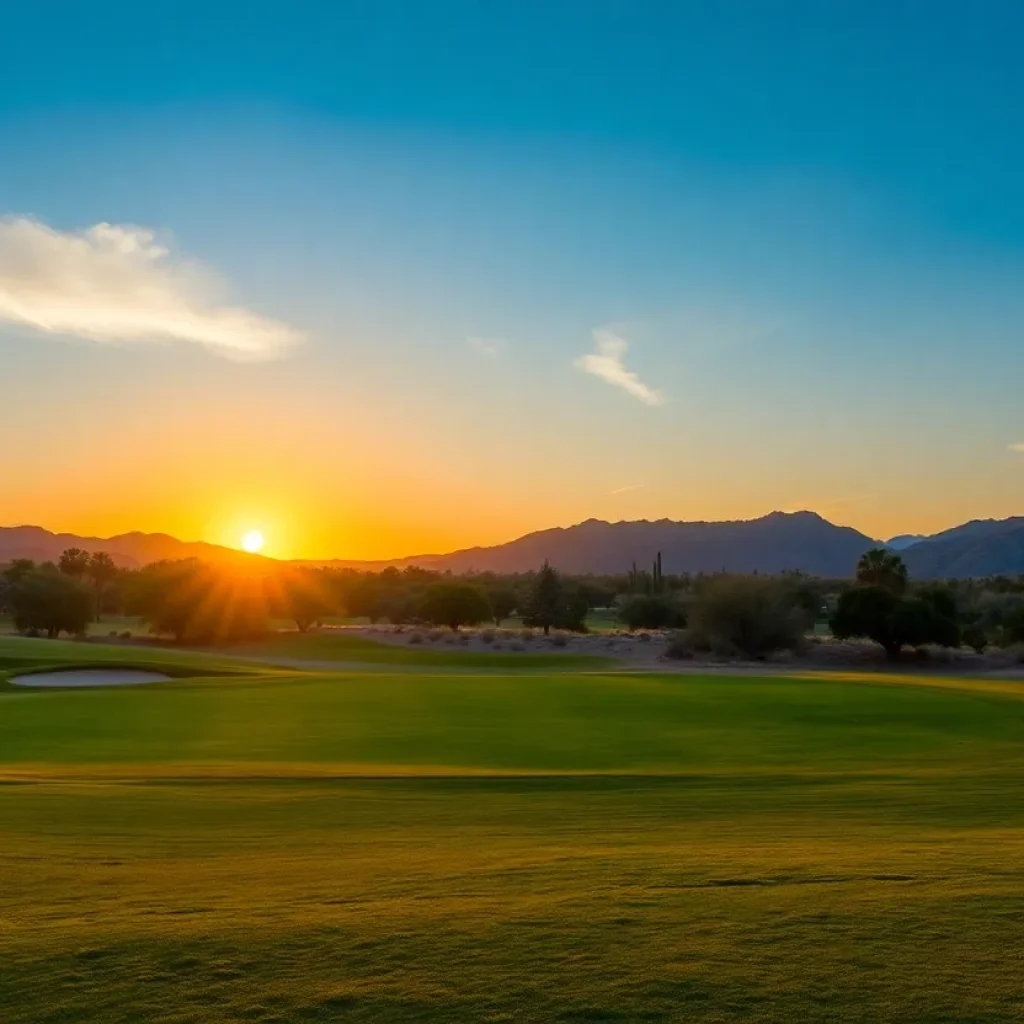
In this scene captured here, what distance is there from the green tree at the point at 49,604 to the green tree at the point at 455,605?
2681 cm

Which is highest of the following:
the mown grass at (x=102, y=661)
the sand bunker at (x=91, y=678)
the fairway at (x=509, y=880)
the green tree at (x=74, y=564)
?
the green tree at (x=74, y=564)

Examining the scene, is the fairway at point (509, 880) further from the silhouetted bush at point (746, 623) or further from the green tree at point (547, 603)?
the green tree at point (547, 603)

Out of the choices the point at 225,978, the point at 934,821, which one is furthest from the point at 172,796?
the point at 934,821

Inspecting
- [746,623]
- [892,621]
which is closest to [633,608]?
[746,623]

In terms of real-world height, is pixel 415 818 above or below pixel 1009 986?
below

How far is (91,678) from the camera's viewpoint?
45188mm

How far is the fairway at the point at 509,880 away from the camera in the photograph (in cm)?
578

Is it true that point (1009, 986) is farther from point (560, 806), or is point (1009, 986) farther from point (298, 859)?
point (560, 806)

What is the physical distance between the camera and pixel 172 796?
14672 millimetres

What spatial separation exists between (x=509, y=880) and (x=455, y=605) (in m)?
77.8

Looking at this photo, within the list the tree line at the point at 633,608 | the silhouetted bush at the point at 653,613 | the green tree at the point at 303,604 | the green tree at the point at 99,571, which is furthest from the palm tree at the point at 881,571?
the green tree at the point at 99,571

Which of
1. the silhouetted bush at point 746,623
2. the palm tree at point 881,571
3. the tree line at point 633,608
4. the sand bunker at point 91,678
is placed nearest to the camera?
the sand bunker at point 91,678

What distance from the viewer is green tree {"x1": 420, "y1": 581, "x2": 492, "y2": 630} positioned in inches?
3396

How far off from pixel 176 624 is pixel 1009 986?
75710mm
